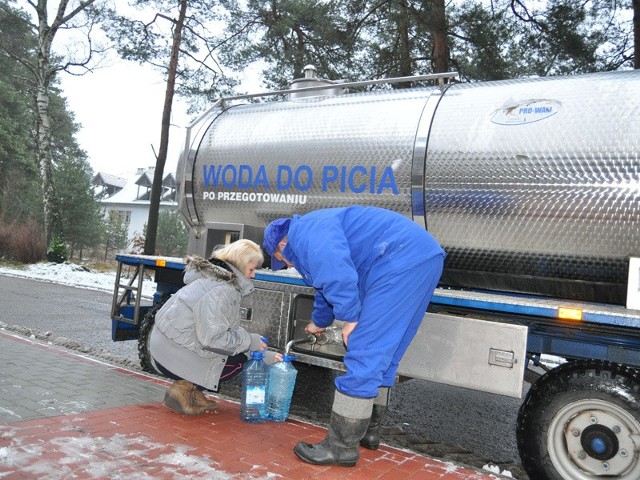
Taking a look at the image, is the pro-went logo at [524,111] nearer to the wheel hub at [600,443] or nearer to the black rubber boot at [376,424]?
the wheel hub at [600,443]

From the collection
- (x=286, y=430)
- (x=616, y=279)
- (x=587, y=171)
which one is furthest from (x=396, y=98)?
(x=286, y=430)

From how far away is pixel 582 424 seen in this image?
351 centimetres

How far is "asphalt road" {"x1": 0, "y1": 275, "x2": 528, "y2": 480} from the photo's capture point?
184 inches

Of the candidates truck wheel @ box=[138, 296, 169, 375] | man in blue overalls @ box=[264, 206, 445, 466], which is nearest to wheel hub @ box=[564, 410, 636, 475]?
man in blue overalls @ box=[264, 206, 445, 466]

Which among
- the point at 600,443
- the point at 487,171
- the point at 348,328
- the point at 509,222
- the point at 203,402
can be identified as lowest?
the point at 203,402

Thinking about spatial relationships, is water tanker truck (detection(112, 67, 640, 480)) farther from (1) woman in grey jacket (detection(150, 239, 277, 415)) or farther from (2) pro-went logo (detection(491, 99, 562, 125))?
(1) woman in grey jacket (detection(150, 239, 277, 415))

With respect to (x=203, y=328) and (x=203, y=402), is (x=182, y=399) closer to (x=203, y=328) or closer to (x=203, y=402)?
(x=203, y=402)

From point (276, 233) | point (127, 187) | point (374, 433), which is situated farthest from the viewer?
point (127, 187)

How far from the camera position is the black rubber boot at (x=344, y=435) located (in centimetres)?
349

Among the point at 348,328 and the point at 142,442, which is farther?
the point at 142,442

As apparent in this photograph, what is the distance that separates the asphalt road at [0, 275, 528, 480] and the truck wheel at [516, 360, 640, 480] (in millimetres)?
779

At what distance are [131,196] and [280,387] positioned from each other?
59.3 m

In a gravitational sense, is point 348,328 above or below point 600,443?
above

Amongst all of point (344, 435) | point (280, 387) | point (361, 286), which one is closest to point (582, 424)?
point (344, 435)
